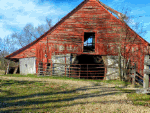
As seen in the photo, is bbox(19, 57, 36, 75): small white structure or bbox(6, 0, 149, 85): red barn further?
bbox(19, 57, 36, 75): small white structure

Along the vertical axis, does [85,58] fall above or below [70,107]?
above

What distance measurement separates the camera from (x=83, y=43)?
14.6 metres

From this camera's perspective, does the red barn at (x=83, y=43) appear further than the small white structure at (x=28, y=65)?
No

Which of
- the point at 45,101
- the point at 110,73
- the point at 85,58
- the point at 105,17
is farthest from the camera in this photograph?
the point at 85,58

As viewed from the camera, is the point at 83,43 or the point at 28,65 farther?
the point at 28,65

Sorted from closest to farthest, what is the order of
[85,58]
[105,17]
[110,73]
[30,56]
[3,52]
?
[110,73] → [105,17] → [30,56] → [85,58] → [3,52]

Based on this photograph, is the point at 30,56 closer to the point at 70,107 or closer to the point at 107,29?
the point at 107,29

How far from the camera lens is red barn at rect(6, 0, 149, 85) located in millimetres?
13898

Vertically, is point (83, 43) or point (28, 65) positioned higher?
point (83, 43)

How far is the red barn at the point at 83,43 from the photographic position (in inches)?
547

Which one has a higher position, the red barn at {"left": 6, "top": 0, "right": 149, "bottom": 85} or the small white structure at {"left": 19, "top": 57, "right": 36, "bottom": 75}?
the red barn at {"left": 6, "top": 0, "right": 149, "bottom": 85}

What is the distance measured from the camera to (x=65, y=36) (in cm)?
1476

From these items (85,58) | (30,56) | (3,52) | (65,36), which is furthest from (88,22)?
(3,52)

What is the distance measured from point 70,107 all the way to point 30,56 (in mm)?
12596
